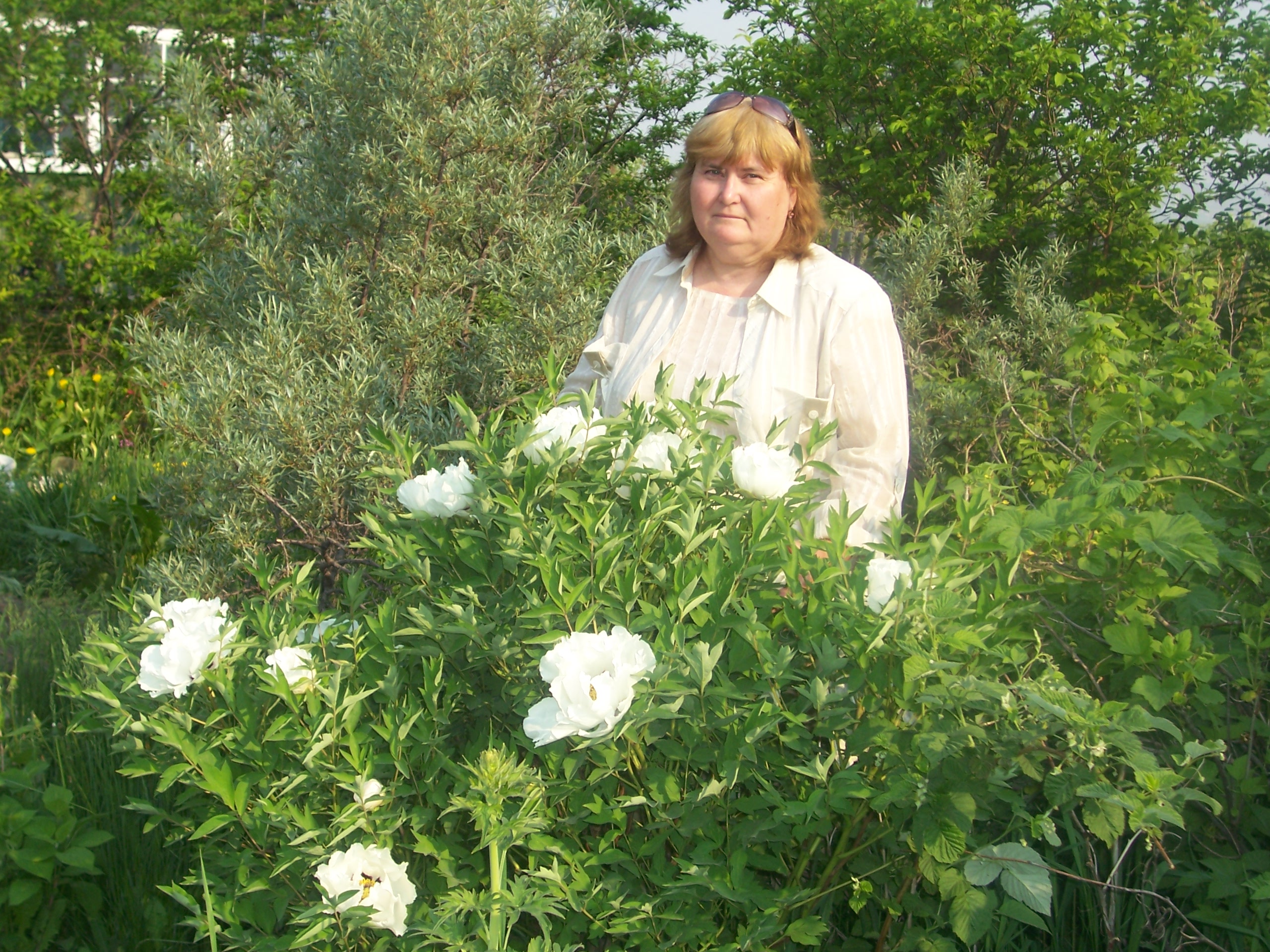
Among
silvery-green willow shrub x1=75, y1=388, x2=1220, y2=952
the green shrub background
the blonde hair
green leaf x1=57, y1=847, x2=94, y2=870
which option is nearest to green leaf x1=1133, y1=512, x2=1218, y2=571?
the green shrub background

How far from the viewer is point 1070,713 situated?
140cm

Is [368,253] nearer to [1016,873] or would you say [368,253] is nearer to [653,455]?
[653,455]

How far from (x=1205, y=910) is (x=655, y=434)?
136 centimetres

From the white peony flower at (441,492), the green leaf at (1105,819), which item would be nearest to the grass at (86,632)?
the white peony flower at (441,492)

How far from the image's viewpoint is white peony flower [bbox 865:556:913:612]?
155 cm

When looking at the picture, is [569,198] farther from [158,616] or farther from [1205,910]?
[1205,910]

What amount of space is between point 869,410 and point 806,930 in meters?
1.25

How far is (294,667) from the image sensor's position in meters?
1.61

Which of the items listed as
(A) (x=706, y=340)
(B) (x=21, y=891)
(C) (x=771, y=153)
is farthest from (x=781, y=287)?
(B) (x=21, y=891)

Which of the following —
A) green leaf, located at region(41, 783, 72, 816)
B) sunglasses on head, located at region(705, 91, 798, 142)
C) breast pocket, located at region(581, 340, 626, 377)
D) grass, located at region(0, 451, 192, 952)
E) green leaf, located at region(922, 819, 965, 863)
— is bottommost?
grass, located at region(0, 451, 192, 952)

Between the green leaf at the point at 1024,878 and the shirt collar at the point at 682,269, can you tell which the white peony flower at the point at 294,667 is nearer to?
the green leaf at the point at 1024,878

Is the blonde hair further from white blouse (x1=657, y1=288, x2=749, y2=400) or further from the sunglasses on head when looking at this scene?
white blouse (x1=657, y1=288, x2=749, y2=400)

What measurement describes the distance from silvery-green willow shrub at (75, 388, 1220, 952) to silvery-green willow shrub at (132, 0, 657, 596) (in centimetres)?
161

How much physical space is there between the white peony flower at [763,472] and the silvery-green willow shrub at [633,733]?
0.03 meters
